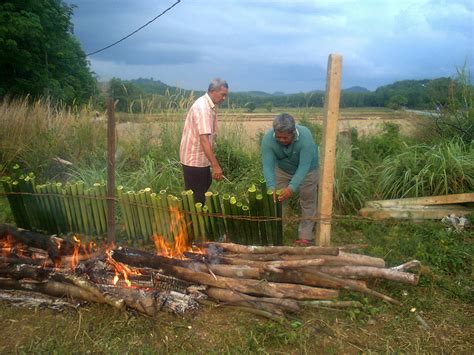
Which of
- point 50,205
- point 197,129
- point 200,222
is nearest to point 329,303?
point 200,222

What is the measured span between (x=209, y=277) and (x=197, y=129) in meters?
2.03

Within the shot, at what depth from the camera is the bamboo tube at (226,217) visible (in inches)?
159

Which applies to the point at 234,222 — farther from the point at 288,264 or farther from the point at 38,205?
the point at 38,205

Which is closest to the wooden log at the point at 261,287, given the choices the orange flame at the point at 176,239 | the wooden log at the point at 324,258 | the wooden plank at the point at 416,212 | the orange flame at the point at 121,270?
the wooden log at the point at 324,258

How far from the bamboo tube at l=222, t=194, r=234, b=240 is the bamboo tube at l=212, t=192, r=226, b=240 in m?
0.04

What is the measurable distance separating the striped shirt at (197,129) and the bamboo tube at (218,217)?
1.01m

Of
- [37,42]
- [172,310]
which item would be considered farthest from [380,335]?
[37,42]

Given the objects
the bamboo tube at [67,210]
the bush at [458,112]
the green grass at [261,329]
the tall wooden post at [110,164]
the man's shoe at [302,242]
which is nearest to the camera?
the green grass at [261,329]

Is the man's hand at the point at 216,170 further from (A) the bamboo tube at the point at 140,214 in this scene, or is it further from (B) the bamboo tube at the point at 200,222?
(A) the bamboo tube at the point at 140,214

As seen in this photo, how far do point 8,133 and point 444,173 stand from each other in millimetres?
8377

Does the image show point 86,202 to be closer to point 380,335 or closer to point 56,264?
point 56,264

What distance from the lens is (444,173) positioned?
625cm

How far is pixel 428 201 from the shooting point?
5992 mm

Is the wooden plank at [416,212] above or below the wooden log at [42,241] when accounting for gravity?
below
